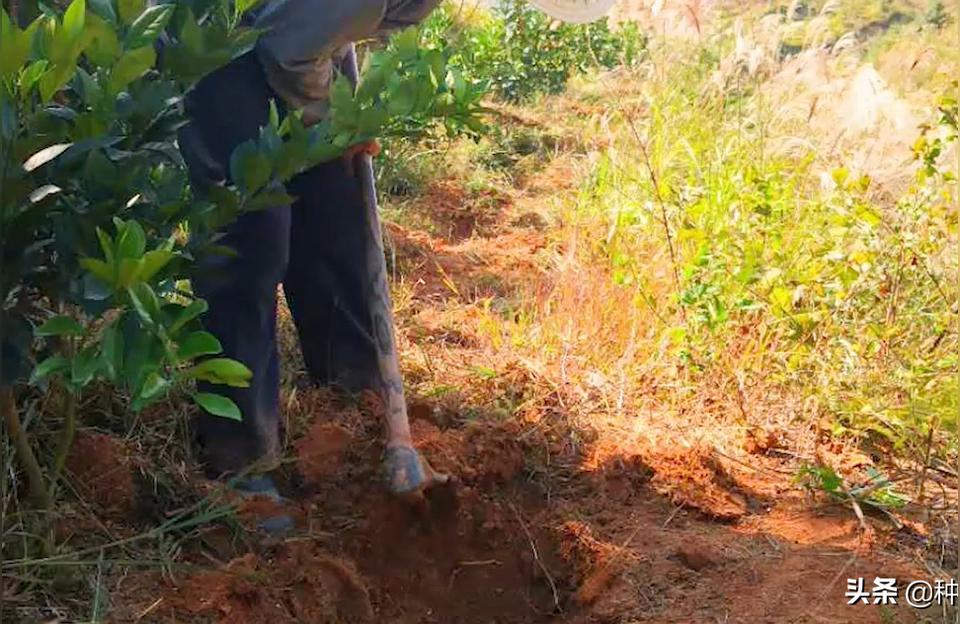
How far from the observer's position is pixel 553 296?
12.4 feet

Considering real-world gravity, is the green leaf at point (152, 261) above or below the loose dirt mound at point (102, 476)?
above

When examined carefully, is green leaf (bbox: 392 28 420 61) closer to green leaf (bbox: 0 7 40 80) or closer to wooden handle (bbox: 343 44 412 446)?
wooden handle (bbox: 343 44 412 446)

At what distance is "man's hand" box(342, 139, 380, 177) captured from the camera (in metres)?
2.34

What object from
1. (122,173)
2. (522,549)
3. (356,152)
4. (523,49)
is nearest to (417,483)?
(522,549)

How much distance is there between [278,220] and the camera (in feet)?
7.80

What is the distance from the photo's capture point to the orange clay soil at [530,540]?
2.21m

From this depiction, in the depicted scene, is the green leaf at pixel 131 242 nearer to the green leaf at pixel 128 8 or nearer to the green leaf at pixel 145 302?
the green leaf at pixel 145 302

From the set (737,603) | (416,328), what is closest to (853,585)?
(737,603)

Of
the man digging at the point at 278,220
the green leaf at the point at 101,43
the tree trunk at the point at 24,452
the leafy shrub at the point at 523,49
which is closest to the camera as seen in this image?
the green leaf at the point at 101,43

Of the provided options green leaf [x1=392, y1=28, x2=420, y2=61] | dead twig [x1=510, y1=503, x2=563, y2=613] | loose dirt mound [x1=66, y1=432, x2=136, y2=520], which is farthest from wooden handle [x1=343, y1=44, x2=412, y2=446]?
loose dirt mound [x1=66, y1=432, x2=136, y2=520]

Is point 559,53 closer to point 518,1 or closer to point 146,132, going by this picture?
point 518,1

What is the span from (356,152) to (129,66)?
36.5 inches

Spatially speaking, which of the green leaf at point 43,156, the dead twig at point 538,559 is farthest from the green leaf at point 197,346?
the dead twig at point 538,559

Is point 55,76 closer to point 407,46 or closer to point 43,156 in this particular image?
point 43,156
